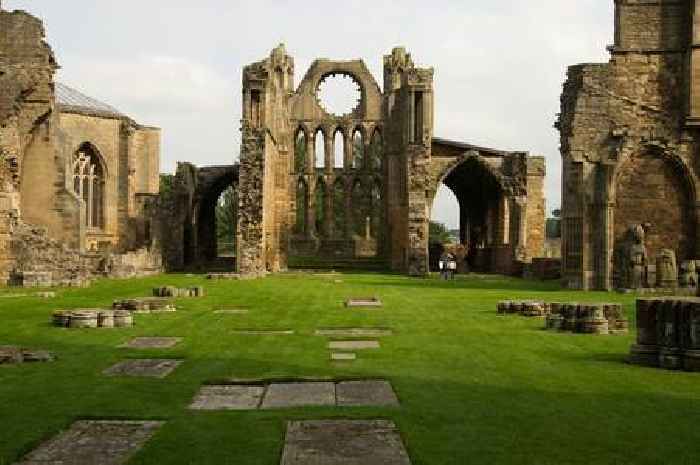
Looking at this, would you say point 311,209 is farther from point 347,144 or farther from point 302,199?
point 347,144

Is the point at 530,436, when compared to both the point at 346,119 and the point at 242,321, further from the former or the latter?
the point at 346,119

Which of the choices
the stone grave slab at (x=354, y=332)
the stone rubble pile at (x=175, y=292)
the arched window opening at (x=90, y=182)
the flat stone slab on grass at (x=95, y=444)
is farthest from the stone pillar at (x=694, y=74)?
the arched window opening at (x=90, y=182)

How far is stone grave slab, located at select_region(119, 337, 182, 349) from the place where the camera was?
10.2m

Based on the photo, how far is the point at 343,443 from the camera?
543 cm

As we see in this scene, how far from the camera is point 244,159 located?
3309 cm

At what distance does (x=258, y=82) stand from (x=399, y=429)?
29322mm

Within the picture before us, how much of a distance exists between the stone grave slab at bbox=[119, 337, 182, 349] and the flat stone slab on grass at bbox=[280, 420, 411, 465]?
465 centimetres

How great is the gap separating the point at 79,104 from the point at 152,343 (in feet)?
114

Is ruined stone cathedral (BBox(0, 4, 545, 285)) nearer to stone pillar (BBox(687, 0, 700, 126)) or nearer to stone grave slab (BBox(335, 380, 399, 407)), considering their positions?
stone pillar (BBox(687, 0, 700, 126))

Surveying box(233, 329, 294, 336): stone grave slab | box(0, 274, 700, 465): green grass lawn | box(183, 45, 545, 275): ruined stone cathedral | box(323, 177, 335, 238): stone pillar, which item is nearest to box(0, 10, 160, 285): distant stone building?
box(183, 45, 545, 275): ruined stone cathedral

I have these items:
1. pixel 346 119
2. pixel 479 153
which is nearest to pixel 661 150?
pixel 479 153

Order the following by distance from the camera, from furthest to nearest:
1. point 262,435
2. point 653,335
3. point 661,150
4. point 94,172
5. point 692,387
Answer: point 94,172 < point 661,150 < point 653,335 < point 692,387 < point 262,435

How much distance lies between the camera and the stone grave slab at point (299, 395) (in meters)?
6.68

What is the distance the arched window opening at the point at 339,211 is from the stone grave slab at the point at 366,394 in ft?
154
